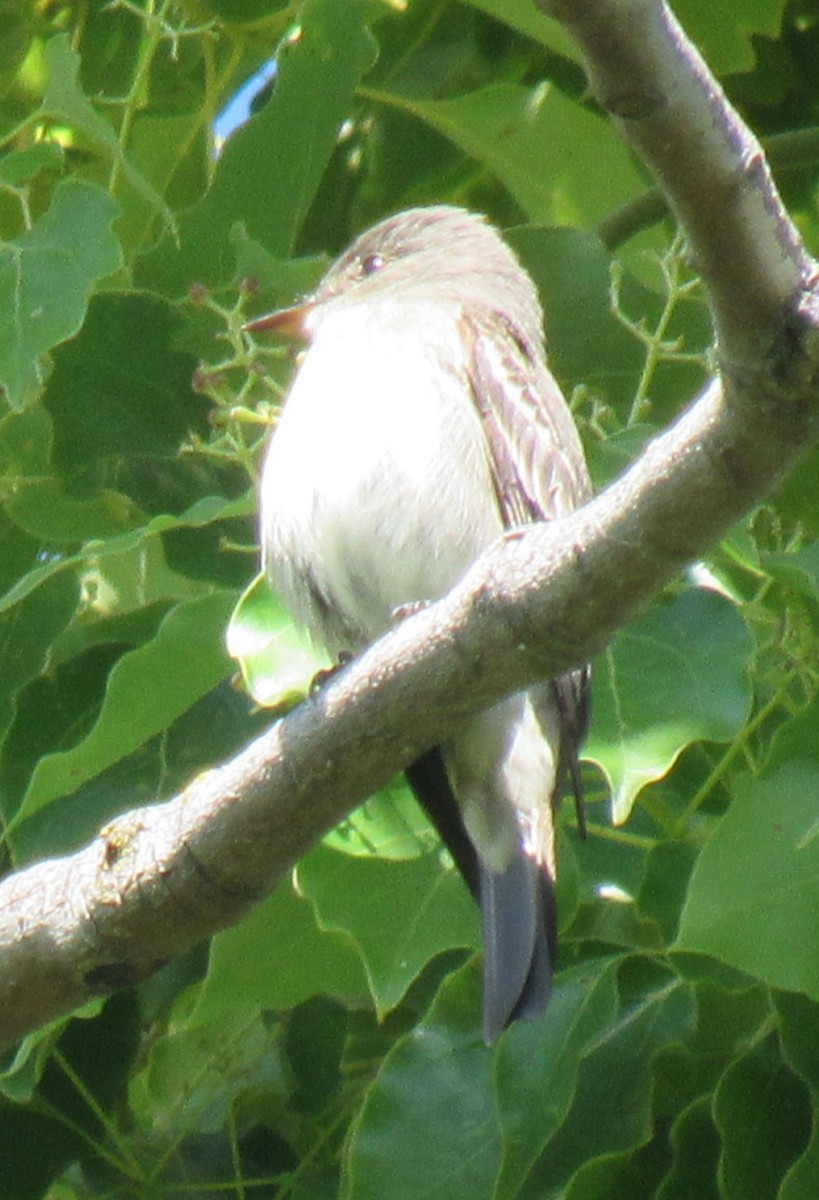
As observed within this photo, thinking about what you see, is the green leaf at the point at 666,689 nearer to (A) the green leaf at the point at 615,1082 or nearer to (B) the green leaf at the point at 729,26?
(A) the green leaf at the point at 615,1082

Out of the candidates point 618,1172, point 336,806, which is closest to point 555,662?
point 336,806

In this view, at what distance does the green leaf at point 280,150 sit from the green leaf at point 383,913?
1311 mm

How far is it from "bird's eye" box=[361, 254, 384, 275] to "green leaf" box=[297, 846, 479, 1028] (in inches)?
65.1

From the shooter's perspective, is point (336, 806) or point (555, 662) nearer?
point (555, 662)

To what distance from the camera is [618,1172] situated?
134 inches

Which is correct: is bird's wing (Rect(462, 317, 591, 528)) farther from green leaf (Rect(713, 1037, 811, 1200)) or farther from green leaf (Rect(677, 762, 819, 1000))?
green leaf (Rect(713, 1037, 811, 1200))

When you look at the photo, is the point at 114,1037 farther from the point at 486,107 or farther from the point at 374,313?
the point at 486,107

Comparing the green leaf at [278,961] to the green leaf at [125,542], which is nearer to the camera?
the green leaf at [125,542]

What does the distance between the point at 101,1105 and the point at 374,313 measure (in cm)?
173

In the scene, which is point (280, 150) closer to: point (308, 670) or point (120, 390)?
point (120, 390)

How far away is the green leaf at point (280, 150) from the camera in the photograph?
3.98 m

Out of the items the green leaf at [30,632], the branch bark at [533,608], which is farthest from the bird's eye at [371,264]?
the branch bark at [533,608]

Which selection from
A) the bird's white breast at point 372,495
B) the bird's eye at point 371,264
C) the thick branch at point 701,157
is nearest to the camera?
the thick branch at point 701,157

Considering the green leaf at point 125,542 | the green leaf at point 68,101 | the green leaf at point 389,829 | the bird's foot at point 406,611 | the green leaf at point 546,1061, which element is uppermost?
the green leaf at point 68,101
